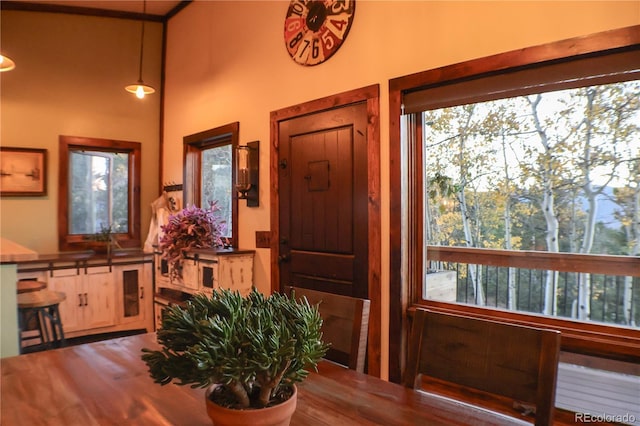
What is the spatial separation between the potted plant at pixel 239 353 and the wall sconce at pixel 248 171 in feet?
8.32

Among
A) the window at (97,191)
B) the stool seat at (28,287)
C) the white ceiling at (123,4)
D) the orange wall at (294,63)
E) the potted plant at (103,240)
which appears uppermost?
the white ceiling at (123,4)

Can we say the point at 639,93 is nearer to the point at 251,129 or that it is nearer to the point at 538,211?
the point at 538,211

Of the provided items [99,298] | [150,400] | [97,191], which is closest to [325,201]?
[150,400]

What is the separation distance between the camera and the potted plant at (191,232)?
325cm

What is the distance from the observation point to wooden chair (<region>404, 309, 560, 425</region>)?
1.02 meters

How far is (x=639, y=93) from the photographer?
1.84 m

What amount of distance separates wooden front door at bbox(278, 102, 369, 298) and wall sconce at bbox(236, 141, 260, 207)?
0.99ft

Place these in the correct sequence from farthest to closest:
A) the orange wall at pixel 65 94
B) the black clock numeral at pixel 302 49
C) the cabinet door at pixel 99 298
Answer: the orange wall at pixel 65 94 → the cabinet door at pixel 99 298 → the black clock numeral at pixel 302 49

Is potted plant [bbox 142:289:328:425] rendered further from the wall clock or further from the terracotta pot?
the wall clock

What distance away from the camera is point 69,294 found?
376 cm

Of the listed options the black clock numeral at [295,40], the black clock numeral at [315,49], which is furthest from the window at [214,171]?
the black clock numeral at [315,49]

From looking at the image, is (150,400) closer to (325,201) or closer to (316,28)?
(325,201)

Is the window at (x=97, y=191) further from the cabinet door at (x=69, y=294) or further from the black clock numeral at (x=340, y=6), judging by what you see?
the black clock numeral at (x=340, y=6)

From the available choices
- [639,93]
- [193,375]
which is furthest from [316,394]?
[639,93]
